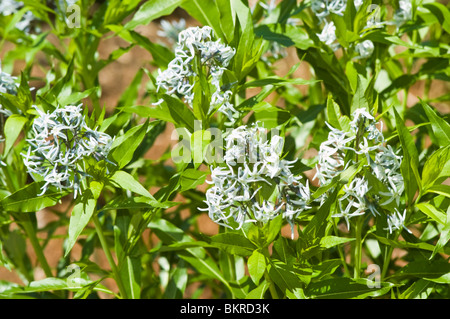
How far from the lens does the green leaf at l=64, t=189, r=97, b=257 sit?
1337 millimetres

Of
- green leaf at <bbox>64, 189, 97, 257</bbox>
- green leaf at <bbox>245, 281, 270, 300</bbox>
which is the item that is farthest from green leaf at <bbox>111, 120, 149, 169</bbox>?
green leaf at <bbox>245, 281, 270, 300</bbox>

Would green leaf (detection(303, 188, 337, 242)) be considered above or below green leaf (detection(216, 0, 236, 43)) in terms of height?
below

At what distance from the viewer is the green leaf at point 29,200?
1438mm

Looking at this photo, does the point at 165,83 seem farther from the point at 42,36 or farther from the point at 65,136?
the point at 42,36

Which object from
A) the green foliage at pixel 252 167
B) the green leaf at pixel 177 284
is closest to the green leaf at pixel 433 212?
the green foliage at pixel 252 167

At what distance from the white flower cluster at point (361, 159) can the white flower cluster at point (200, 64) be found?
0.27 m

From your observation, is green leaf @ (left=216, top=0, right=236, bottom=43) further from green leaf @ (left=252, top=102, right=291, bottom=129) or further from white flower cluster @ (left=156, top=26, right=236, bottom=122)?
green leaf @ (left=252, top=102, right=291, bottom=129)

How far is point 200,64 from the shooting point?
1452 millimetres

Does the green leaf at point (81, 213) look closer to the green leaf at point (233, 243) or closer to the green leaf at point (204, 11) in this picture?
the green leaf at point (233, 243)

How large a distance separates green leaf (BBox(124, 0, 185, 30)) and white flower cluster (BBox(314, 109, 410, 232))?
0.70 meters

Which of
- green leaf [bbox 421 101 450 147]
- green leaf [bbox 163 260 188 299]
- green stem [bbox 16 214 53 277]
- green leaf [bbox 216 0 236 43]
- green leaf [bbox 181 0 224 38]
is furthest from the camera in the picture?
green leaf [bbox 163 260 188 299]

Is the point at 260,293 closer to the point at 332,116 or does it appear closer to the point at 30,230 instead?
the point at 332,116
